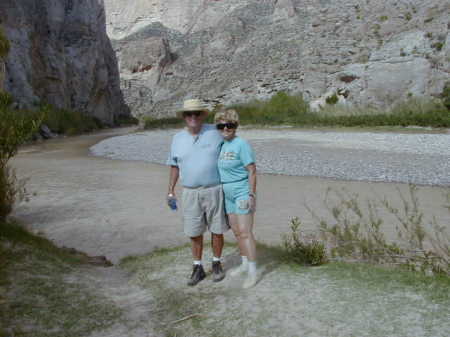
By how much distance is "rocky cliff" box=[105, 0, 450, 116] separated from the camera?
2839 cm

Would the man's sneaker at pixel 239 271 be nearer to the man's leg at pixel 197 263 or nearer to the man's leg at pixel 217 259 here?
the man's leg at pixel 217 259

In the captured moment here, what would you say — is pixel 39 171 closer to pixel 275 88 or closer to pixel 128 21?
pixel 275 88

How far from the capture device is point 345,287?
3.74 metres

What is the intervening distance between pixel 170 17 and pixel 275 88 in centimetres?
5190

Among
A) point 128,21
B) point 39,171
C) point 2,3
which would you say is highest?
point 128,21

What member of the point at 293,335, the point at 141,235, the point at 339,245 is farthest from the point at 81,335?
the point at 141,235

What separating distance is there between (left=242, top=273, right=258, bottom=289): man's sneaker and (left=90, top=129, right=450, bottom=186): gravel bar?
737cm

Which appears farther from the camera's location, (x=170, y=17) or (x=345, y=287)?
(x=170, y=17)

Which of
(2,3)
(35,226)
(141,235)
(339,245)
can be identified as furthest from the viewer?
(2,3)

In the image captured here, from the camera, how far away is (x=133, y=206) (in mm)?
9023

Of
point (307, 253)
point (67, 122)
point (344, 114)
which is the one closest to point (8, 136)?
point (307, 253)

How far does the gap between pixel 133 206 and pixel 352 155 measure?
7693mm

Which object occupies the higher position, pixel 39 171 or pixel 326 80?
pixel 326 80

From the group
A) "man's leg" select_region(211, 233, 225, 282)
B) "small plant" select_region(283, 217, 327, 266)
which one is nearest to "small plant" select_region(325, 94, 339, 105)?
"small plant" select_region(283, 217, 327, 266)
